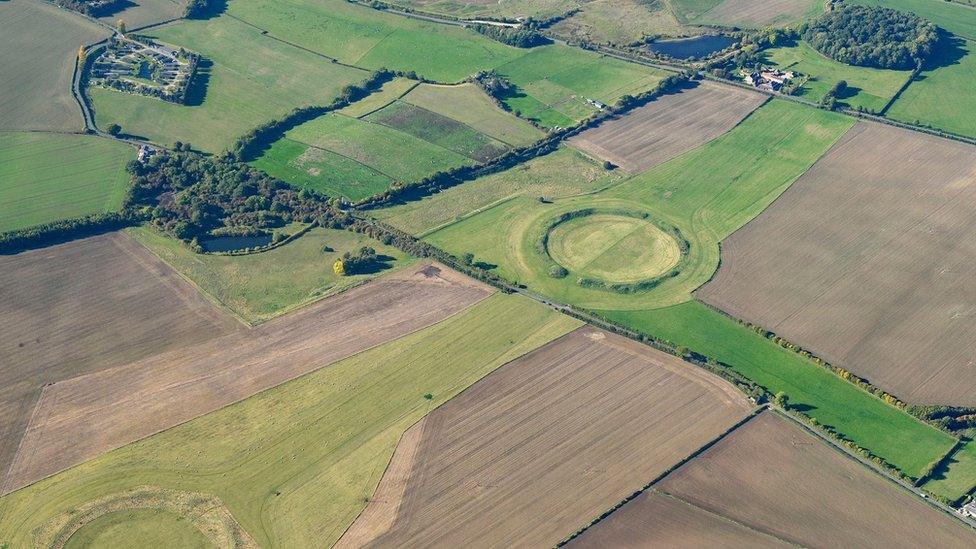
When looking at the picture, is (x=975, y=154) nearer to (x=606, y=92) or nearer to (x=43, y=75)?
(x=606, y=92)

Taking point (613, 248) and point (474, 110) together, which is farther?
point (474, 110)

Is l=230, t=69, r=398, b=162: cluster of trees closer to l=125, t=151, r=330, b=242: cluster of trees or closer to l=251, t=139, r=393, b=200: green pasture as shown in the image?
l=251, t=139, r=393, b=200: green pasture

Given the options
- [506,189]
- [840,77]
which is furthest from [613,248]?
[840,77]

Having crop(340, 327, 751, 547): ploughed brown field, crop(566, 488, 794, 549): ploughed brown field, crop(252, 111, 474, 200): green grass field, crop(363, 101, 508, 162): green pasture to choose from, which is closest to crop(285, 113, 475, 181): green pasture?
crop(252, 111, 474, 200): green grass field

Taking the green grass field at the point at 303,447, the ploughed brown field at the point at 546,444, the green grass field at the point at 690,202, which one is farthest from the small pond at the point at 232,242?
the ploughed brown field at the point at 546,444

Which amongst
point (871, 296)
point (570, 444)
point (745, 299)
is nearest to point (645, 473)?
point (570, 444)

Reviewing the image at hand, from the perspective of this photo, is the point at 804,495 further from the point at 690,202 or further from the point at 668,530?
the point at 690,202
